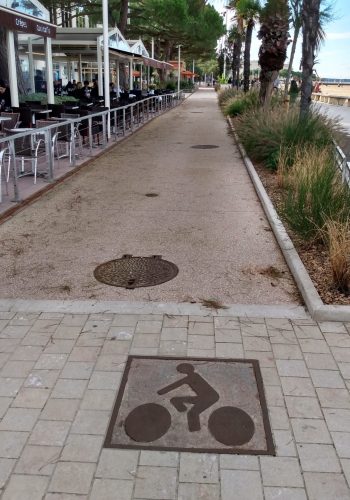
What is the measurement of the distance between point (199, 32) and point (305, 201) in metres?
43.8

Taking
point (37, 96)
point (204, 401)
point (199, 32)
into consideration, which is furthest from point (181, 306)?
point (199, 32)

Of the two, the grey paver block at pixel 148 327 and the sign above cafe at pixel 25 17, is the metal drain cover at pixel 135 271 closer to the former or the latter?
the grey paver block at pixel 148 327

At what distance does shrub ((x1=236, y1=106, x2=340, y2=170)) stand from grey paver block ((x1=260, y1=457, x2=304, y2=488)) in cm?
701

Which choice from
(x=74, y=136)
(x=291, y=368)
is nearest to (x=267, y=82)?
(x=74, y=136)

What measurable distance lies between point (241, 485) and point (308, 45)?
1188 centimetres

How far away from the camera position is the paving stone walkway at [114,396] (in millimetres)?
2457

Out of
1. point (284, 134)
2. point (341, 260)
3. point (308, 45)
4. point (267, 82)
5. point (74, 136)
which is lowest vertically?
point (341, 260)

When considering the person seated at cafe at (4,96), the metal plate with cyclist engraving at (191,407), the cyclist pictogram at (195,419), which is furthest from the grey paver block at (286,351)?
the person seated at cafe at (4,96)

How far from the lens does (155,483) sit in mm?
2471

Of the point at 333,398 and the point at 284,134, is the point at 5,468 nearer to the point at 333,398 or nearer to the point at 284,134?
the point at 333,398

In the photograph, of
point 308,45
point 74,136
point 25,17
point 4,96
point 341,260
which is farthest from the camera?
point 4,96

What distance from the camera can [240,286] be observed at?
483 cm

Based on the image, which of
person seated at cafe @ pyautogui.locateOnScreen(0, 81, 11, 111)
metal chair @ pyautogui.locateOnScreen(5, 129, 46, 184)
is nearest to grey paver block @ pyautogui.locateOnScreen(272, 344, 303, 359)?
metal chair @ pyautogui.locateOnScreen(5, 129, 46, 184)

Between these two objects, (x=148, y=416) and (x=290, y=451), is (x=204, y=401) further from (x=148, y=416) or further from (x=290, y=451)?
(x=290, y=451)
